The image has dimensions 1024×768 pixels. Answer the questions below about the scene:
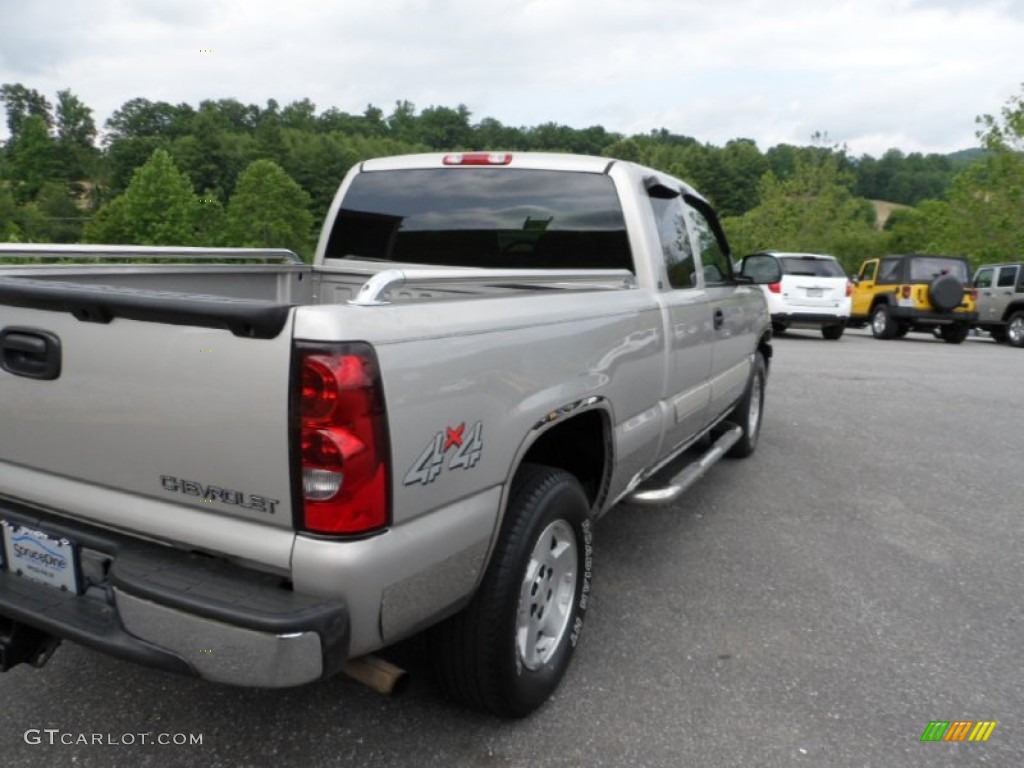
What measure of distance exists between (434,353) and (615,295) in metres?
1.25

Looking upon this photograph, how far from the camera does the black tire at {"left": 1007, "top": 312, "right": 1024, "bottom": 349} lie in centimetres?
1622

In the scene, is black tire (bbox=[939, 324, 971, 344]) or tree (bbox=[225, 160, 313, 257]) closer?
black tire (bbox=[939, 324, 971, 344])

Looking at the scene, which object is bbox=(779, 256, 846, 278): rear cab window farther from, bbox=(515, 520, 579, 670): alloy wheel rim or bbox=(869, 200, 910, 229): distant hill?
bbox=(869, 200, 910, 229): distant hill

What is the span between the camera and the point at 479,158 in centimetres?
366

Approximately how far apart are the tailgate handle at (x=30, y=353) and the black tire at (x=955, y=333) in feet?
59.2

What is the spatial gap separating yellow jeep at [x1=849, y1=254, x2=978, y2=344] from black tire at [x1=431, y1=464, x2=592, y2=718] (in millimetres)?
15730

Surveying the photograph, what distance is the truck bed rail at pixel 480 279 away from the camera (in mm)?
1903

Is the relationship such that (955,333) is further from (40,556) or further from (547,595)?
(40,556)

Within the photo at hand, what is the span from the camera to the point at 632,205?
11.1 feet

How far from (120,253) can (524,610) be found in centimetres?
216

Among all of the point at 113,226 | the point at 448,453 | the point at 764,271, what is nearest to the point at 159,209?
the point at 113,226

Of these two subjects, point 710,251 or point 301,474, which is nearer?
point 301,474

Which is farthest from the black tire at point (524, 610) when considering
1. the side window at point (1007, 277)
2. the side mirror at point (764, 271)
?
the side window at point (1007, 277)

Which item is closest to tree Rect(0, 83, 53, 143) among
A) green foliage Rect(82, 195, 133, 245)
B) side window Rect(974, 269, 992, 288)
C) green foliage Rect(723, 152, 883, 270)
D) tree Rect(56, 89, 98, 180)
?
tree Rect(56, 89, 98, 180)
